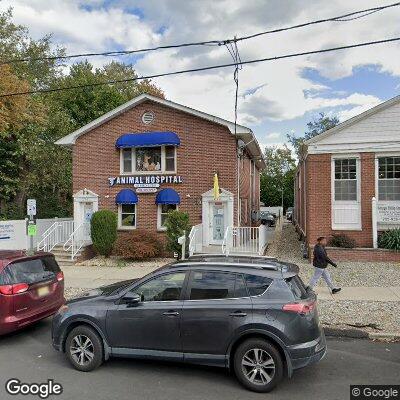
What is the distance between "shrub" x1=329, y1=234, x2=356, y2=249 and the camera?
47.2 ft

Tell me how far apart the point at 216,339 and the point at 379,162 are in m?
12.4

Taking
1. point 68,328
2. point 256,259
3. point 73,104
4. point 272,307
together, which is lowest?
point 68,328

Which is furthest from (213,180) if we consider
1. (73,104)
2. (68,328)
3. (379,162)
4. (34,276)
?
(73,104)

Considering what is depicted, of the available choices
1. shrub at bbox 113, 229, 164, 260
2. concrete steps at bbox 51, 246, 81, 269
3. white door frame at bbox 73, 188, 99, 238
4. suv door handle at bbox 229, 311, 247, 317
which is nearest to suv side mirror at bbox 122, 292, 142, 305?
suv door handle at bbox 229, 311, 247, 317

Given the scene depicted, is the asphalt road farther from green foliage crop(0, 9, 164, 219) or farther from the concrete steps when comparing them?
green foliage crop(0, 9, 164, 219)

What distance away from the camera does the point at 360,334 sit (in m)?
6.88

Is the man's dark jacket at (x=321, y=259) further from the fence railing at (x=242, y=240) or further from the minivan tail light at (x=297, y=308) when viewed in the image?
the fence railing at (x=242, y=240)

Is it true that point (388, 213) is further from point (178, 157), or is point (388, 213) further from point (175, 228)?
point (178, 157)

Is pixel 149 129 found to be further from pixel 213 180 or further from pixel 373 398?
pixel 373 398

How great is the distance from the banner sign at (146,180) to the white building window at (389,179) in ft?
26.7

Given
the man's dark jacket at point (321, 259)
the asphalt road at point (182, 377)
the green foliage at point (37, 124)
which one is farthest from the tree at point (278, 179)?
the asphalt road at point (182, 377)

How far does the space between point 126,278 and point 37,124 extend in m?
15.9

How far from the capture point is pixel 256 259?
5.82 meters

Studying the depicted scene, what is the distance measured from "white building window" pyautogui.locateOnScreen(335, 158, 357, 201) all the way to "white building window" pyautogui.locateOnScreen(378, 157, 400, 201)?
91cm
